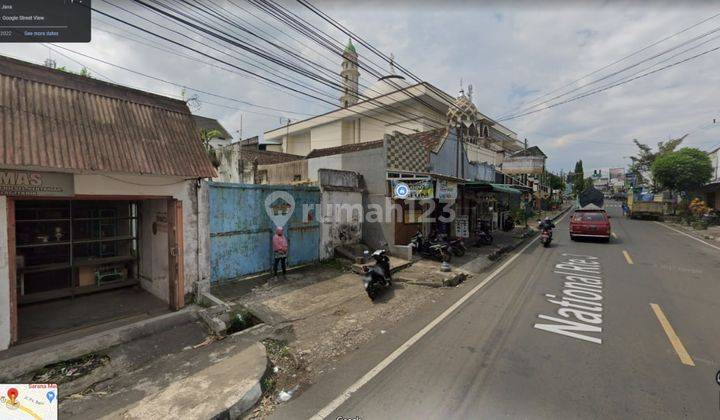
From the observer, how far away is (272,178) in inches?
637

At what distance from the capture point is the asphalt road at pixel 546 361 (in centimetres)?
343

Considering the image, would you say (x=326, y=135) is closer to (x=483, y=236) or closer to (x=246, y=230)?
(x=483, y=236)

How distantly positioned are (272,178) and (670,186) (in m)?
35.1

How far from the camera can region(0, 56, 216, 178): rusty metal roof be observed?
15.8 ft

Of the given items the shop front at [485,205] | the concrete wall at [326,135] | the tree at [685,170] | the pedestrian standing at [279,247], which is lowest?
the pedestrian standing at [279,247]

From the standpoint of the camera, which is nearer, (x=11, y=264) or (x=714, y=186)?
(x=11, y=264)

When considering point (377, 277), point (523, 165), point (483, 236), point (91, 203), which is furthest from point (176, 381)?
point (523, 165)

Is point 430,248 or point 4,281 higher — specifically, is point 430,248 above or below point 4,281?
below

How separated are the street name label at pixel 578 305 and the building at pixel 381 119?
36.4 feet

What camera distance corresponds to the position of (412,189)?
443 inches

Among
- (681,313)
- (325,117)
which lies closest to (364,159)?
(681,313)

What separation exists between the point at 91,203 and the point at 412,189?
918cm

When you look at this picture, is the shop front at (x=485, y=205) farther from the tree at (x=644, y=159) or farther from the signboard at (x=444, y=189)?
the tree at (x=644, y=159)
